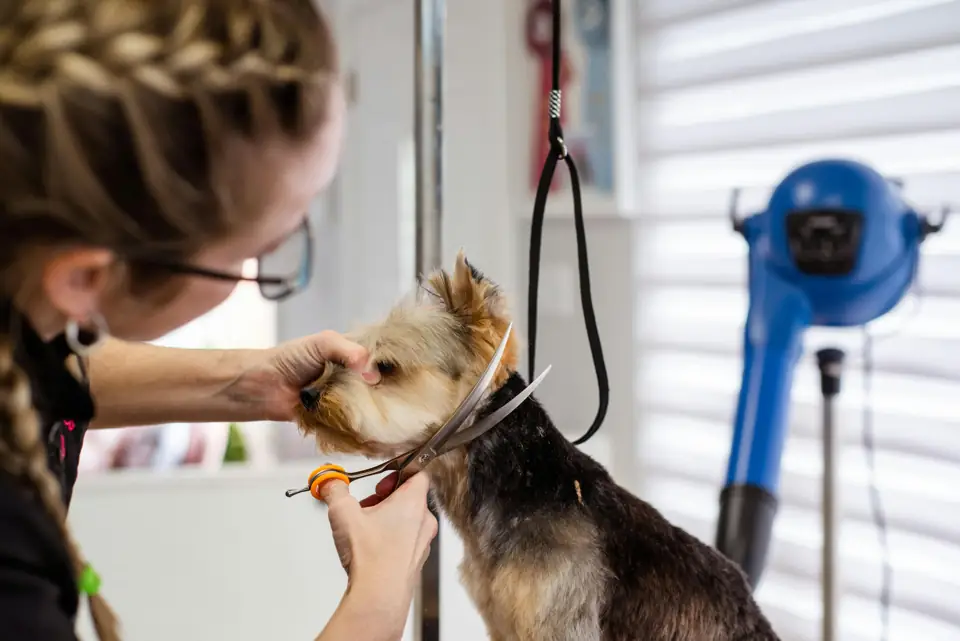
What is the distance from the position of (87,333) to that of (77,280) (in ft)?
0.33

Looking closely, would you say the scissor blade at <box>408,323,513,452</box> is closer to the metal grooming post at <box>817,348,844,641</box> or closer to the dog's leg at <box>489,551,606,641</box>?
the dog's leg at <box>489,551,606,641</box>

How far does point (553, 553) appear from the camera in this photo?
34.8 inches

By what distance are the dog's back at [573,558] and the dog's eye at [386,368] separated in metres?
0.15

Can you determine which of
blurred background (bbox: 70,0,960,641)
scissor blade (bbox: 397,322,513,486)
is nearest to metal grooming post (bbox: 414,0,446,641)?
scissor blade (bbox: 397,322,513,486)

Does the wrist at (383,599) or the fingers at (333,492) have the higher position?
the fingers at (333,492)

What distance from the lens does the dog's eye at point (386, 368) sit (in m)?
1.03

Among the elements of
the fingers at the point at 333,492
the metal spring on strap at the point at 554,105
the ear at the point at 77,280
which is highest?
the metal spring on strap at the point at 554,105

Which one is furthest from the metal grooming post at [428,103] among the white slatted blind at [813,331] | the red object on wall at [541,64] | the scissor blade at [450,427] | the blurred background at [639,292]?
the red object on wall at [541,64]

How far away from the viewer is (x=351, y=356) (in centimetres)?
103

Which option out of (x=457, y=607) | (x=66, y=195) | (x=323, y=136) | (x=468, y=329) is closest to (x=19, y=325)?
(x=66, y=195)

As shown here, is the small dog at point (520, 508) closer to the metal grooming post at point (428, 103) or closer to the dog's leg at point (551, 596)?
the dog's leg at point (551, 596)

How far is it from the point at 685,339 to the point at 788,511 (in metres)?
0.42

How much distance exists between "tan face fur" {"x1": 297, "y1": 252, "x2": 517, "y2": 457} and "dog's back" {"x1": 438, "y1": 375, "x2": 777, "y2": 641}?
0.23 feet

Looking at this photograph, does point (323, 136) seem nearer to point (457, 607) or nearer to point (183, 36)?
point (183, 36)
